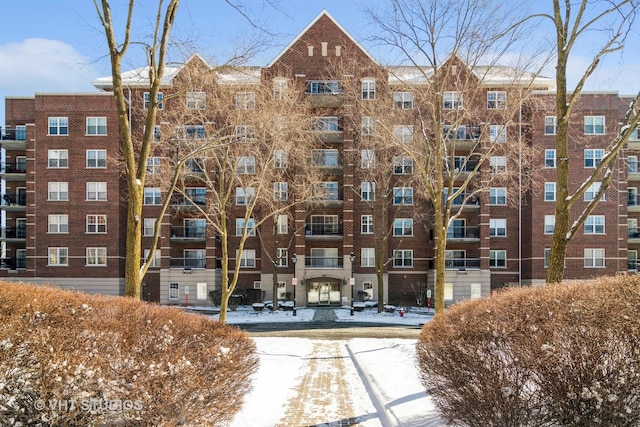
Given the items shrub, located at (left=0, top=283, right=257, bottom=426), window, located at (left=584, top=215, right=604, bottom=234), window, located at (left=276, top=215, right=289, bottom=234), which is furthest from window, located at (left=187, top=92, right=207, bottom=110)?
window, located at (left=584, top=215, right=604, bottom=234)

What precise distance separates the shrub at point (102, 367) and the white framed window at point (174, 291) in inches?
1436

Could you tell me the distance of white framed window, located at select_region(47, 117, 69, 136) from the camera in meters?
41.9

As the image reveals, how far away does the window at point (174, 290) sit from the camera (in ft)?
140

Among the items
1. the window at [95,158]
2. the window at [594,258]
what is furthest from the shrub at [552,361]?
the window at [95,158]

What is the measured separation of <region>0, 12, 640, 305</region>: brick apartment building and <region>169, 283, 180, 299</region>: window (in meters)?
0.09

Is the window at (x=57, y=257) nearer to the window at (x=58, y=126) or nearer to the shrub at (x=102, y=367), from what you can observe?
the window at (x=58, y=126)

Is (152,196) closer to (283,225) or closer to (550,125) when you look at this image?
(283,225)

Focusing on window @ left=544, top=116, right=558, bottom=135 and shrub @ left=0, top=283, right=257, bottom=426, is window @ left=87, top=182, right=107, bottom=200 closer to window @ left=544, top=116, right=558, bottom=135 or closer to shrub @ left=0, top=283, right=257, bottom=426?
shrub @ left=0, top=283, right=257, bottom=426

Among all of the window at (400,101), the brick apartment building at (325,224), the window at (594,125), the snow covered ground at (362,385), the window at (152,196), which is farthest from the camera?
the window at (152,196)

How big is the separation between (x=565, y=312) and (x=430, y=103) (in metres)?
12.0

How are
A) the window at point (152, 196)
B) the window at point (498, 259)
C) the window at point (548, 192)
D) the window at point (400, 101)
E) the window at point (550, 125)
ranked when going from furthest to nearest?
1. the window at point (152, 196)
2. the window at point (498, 259)
3. the window at point (548, 192)
4. the window at point (550, 125)
5. the window at point (400, 101)

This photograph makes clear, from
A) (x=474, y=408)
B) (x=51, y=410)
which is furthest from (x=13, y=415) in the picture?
(x=474, y=408)

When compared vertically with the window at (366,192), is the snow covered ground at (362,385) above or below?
below

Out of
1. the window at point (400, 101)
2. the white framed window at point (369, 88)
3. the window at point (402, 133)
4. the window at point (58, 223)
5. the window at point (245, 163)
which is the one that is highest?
the white framed window at point (369, 88)
